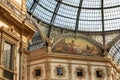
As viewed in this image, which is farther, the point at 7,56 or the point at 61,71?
the point at 61,71

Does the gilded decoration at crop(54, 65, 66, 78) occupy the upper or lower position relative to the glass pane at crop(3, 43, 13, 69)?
lower

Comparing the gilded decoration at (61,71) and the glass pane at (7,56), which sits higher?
the glass pane at (7,56)

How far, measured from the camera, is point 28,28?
2261 cm

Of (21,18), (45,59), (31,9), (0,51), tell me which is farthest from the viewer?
(31,9)

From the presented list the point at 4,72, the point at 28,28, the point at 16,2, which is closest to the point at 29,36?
the point at 28,28

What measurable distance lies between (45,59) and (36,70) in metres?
2.35

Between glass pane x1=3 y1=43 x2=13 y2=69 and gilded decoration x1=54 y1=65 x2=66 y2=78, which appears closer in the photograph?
glass pane x1=3 y1=43 x2=13 y2=69

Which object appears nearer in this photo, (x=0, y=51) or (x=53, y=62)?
(x=0, y=51)

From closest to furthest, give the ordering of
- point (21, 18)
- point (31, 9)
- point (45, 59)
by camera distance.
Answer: point (21, 18) < point (45, 59) < point (31, 9)

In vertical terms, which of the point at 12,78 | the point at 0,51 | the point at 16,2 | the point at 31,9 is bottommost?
the point at 12,78

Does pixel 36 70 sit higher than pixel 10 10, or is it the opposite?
pixel 10 10

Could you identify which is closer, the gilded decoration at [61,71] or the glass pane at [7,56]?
the glass pane at [7,56]

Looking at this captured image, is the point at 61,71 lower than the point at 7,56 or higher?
lower

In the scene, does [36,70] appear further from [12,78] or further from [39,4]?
[12,78]
